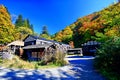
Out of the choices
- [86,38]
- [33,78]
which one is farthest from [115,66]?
[86,38]

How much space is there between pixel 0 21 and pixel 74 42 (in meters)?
34.8

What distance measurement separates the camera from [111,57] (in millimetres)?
18703

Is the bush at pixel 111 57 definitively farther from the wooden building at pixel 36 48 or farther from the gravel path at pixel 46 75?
the wooden building at pixel 36 48

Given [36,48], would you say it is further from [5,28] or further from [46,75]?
[46,75]

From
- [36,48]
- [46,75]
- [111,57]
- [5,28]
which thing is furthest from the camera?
[5,28]

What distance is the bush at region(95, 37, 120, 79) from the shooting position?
17.6 metres

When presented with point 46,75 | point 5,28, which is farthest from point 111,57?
point 5,28

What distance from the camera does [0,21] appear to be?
49344 mm

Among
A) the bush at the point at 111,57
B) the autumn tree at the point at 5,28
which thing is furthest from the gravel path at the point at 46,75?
the autumn tree at the point at 5,28

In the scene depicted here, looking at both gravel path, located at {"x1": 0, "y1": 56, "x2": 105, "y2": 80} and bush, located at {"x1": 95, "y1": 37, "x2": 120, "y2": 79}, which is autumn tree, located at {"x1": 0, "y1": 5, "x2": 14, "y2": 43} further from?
bush, located at {"x1": 95, "y1": 37, "x2": 120, "y2": 79}

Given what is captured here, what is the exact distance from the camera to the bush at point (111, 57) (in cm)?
1759

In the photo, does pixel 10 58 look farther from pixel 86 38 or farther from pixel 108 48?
pixel 86 38

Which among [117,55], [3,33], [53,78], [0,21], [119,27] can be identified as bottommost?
[53,78]

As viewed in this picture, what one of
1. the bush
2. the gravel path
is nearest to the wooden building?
the bush
